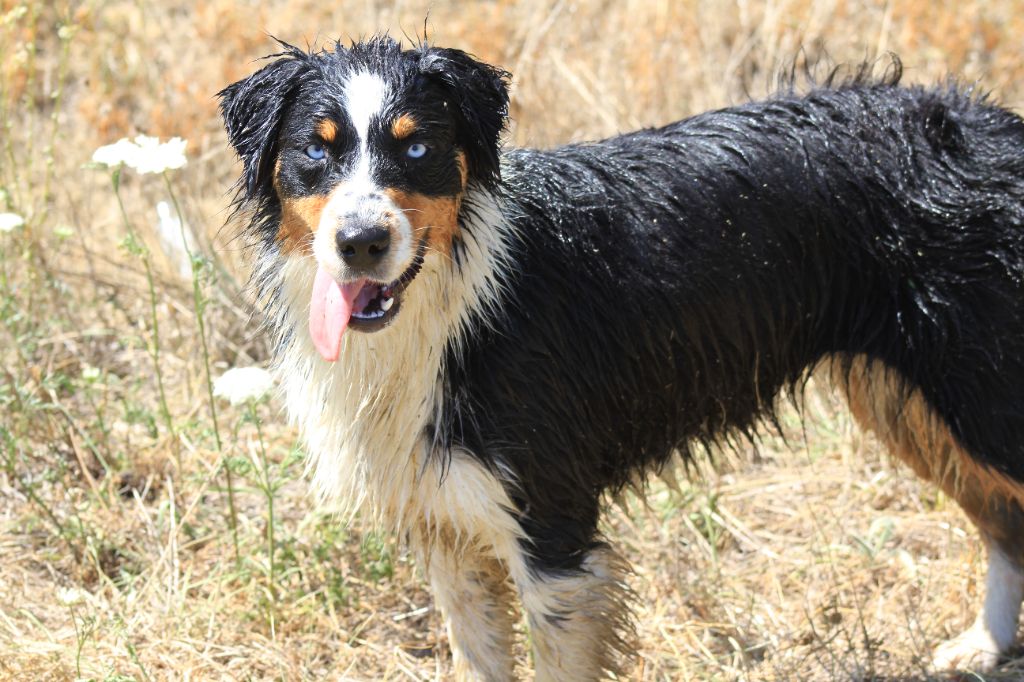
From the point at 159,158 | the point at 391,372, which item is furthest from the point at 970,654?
the point at 159,158

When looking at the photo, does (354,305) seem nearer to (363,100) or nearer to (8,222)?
(363,100)

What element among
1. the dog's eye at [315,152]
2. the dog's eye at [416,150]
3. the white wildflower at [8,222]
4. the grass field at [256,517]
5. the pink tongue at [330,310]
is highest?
the dog's eye at [416,150]

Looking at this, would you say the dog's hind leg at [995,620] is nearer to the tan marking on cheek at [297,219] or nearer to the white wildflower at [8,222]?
the tan marking on cheek at [297,219]

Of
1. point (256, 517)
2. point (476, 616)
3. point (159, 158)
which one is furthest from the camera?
point (256, 517)

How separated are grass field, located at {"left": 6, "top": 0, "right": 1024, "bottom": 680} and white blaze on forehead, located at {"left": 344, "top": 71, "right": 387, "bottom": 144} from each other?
0.98m

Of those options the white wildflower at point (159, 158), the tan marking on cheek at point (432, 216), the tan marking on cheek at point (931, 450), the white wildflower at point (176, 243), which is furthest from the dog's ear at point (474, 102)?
the white wildflower at point (176, 243)

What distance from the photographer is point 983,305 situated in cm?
333

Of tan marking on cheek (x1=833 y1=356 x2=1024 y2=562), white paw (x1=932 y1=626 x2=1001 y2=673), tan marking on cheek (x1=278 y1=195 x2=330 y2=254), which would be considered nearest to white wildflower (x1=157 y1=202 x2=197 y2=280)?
tan marking on cheek (x1=278 y1=195 x2=330 y2=254)

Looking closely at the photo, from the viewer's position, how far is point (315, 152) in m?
2.86

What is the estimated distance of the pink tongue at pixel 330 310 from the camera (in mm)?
2826

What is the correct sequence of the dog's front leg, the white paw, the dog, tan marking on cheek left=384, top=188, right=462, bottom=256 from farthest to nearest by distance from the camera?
the white paw, the dog's front leg, the dog, tan marking on cheek left=384, top=188, right=462, bottom=256

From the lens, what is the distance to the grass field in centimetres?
380

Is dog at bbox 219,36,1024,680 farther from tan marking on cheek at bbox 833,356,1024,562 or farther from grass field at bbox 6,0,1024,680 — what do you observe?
grass field at bbox 6,0,1024,680

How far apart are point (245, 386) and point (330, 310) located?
0.63 meters
